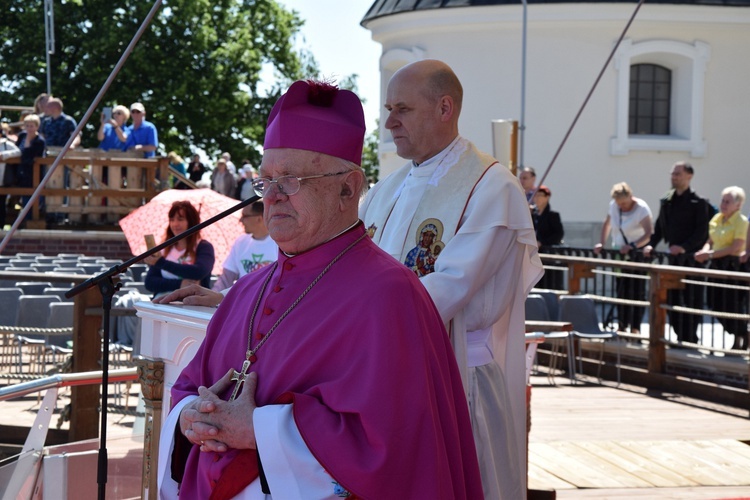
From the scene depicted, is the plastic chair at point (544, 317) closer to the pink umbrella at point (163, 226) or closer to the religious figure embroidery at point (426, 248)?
the pink umbrella at point (163, 226)

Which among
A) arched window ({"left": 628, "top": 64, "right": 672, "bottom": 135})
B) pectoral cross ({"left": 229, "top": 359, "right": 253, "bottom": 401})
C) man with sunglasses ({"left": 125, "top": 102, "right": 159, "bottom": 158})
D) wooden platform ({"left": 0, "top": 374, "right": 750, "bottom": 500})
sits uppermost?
arched window ({"left": 628, "top": 64, "right": 672, "bottom": 135})

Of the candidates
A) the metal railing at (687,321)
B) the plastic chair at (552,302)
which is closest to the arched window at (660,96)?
the metal railing at (687,321)

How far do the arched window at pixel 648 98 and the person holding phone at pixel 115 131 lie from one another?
10.6 meters

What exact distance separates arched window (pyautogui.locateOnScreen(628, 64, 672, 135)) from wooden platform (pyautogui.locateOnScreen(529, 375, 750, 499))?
14.3 metres

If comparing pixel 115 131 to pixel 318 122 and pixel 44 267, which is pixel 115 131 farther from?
pixel 318 122

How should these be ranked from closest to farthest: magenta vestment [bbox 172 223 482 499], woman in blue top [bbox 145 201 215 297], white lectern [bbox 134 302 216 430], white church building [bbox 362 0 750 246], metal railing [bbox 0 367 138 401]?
magenta vestment [bbox 172 223 482 499], white lectern [bbox 134 302 216 430], metal railing [bbox 0 367 138 401], woman in blue top [bbox 145 201 215 297], white church building [bbox 362 0 750 246]

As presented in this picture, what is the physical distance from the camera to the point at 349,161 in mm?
Result: 3420

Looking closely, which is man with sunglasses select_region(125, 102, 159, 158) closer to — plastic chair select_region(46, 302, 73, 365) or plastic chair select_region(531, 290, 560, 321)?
plastic chair select_region(531, 290, 560, 321)

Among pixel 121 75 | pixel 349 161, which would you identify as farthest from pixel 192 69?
pixel 349 161

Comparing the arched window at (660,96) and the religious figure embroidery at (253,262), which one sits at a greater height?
the arched window at (660,96)

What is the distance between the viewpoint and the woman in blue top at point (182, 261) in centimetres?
871

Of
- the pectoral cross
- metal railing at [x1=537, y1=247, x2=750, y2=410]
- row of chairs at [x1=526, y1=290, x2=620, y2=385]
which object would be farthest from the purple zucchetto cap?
row of chairs at [x1=526, y1=290, x2=620, y2=385]

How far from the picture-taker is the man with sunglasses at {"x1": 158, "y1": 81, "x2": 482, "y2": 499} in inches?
123

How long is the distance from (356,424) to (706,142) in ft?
74.7
